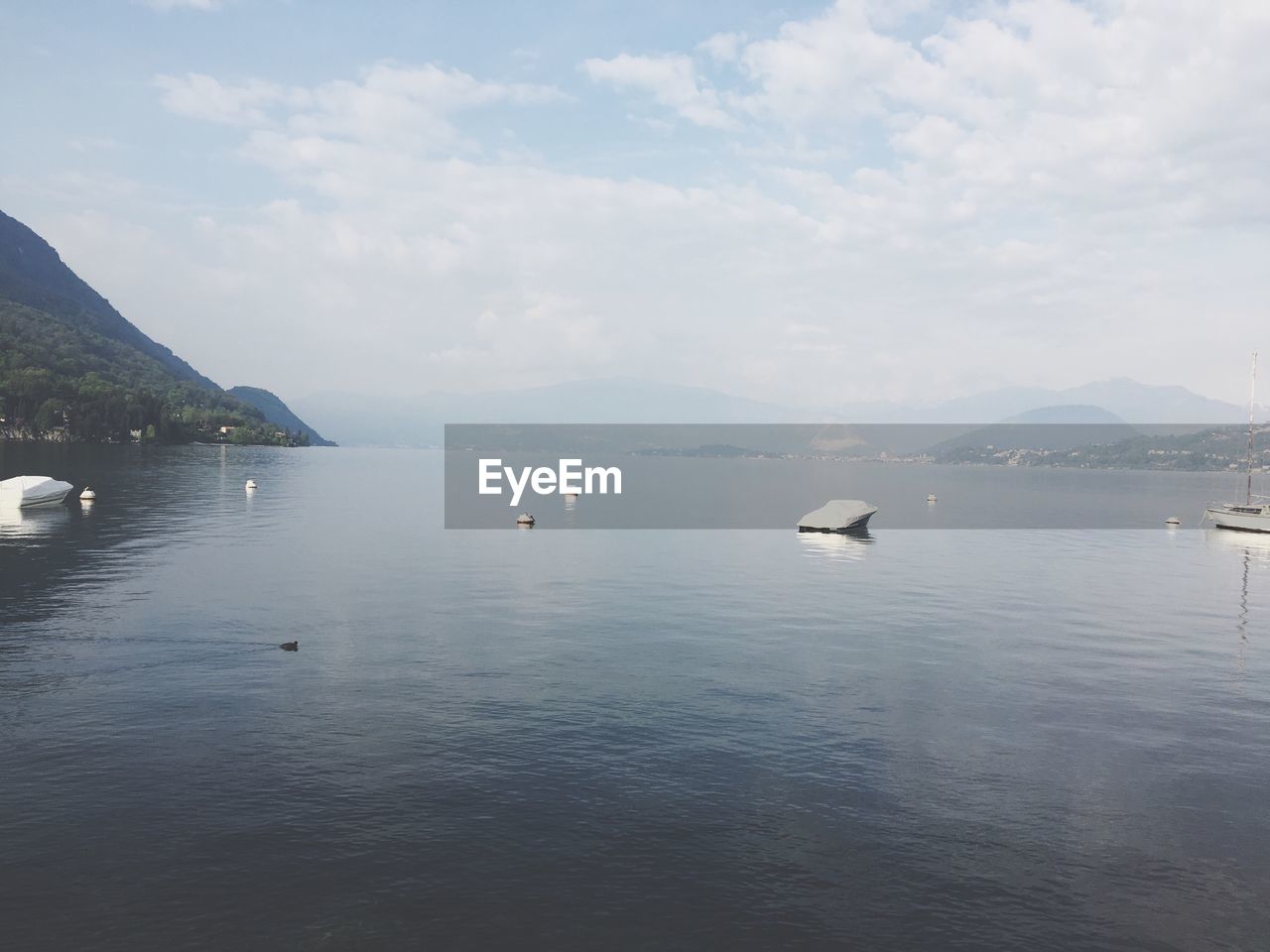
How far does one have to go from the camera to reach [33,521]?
109 meters

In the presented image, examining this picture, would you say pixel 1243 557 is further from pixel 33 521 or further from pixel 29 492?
pixel 29 492

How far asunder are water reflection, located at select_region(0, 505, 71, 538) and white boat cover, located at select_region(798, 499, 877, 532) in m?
103

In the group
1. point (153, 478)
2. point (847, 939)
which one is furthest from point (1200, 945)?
point (153, 478)

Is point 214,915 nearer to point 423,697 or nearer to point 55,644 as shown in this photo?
point 423,697

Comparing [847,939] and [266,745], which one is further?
[266,745]

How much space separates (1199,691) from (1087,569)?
5625cm

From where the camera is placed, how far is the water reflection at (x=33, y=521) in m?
97.9

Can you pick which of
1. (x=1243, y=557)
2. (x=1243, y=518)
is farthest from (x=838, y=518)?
(x=1243, y=518)

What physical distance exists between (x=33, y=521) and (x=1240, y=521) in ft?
640

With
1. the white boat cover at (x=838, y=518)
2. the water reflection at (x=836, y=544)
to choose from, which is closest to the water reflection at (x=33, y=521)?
the water reflection at (x=836, y=544)

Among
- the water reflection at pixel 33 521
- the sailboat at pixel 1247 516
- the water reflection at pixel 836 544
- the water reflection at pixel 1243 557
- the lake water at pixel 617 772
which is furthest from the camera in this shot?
the sailboat at pixel 1247 516

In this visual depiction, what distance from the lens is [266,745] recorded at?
3166 cm

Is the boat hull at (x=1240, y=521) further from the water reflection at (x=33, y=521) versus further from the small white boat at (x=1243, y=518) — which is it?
the water reflection at (x=33, y=521)

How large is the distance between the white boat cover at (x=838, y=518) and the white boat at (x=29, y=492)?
379 ft
